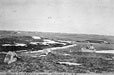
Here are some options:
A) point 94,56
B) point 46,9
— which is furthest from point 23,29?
point 94,56

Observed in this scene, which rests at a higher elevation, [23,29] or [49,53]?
[23,29]

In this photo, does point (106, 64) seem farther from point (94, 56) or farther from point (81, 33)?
point (81, 33)

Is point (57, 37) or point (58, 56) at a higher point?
point (57, 37)

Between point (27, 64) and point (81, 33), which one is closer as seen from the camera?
point (27, 64)

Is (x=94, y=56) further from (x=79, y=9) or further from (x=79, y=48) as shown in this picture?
(x=79, y=9)

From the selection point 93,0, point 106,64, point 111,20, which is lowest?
point 106,64
